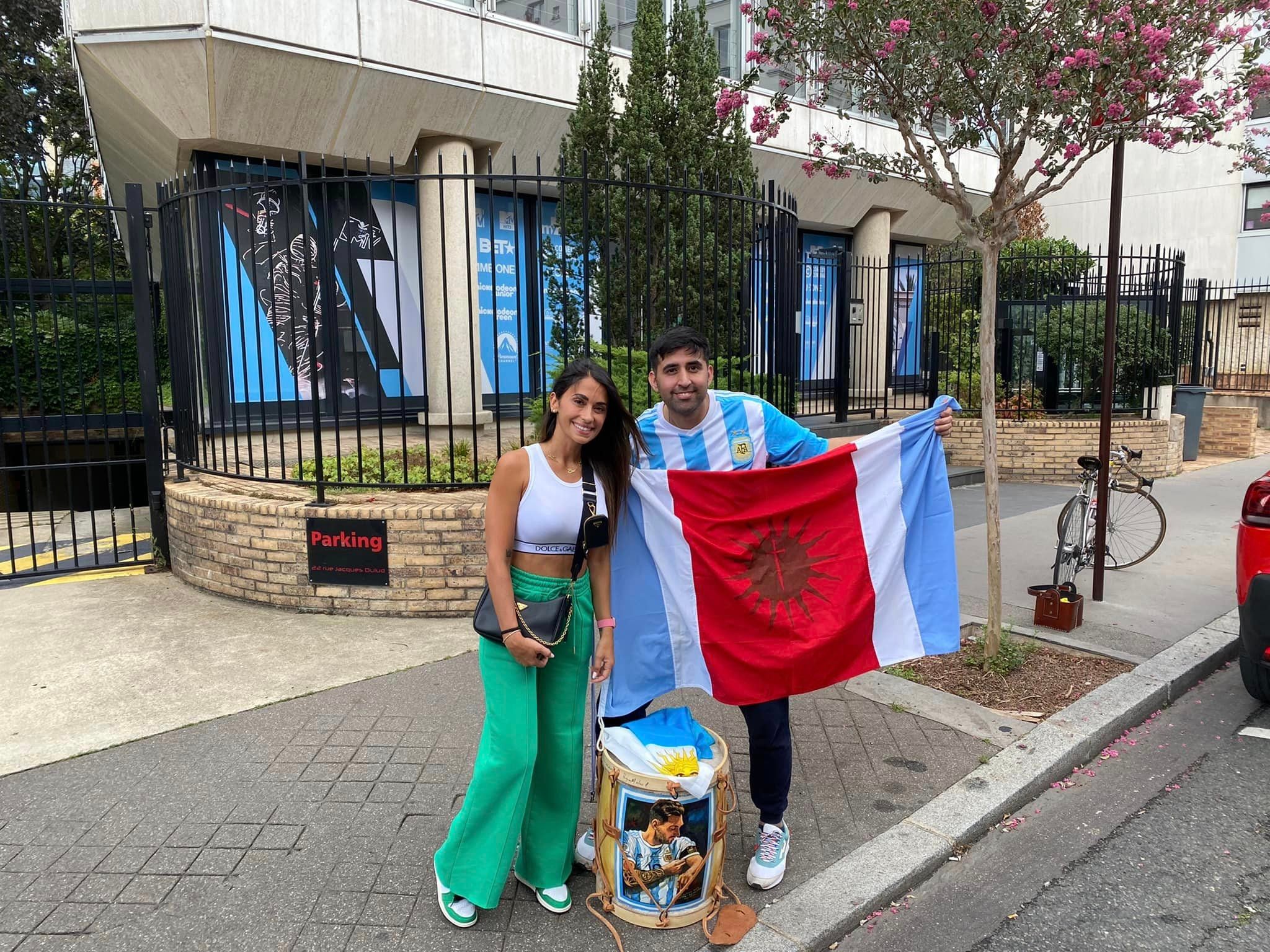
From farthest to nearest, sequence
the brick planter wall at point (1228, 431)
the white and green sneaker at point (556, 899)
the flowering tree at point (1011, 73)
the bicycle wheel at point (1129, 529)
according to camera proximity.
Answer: the brick planter wall at point (1228, 431) → the bicycle wheel at point (1129, 529) → the flowering tree at point (1011, 73) → the white and green sneaker at point (556, 899)

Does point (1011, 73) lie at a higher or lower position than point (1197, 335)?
higher

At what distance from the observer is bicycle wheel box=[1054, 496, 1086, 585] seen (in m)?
6.42

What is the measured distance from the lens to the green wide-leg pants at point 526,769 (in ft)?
9.25

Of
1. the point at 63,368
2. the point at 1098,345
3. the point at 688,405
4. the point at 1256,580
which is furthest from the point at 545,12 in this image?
the point at 1256,580

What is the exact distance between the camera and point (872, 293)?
59.3 feet

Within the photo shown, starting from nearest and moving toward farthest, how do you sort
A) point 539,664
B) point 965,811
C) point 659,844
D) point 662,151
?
point 539,664 → point 659,844 → point 965,811 → point 662,151

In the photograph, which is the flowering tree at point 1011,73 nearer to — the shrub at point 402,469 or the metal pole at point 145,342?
the shrub at point 402,469

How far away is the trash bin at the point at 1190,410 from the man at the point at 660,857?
1421 centimetres

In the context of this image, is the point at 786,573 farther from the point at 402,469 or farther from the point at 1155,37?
the point at 402,469

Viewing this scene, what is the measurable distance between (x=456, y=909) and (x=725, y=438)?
1.85m

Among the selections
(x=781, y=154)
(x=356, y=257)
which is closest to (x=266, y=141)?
(x=356, y=257)

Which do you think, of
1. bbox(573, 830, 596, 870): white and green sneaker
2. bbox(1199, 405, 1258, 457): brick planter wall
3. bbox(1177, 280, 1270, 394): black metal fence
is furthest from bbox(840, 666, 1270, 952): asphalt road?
bbox(1177, 280, 1270, 394): black metal fence

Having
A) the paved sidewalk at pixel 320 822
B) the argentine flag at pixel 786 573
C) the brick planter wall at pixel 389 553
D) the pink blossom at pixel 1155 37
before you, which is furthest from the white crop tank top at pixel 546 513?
the pink blossom at pixel 1155 37

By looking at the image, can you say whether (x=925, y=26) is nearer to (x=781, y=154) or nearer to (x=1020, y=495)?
(x=1020, y=495)
